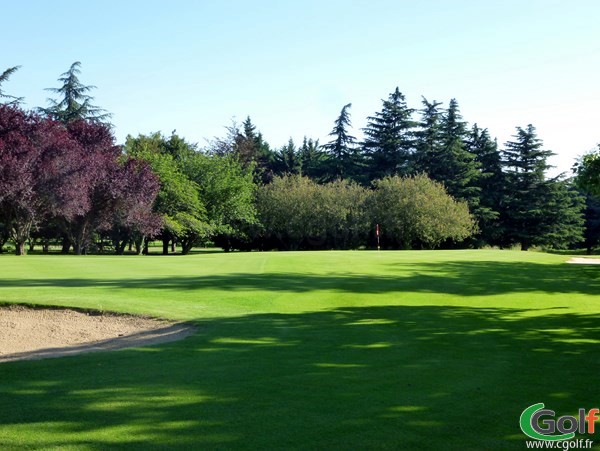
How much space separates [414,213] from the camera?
56281mm

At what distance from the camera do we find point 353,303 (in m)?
16.0

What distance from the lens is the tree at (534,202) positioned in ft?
232

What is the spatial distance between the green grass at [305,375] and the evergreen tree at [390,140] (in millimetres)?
57470

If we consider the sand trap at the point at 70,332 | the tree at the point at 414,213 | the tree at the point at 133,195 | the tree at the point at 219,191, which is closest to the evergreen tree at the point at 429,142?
the tree at the point at 414,213

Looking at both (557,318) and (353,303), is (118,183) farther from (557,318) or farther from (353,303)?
(557,318)

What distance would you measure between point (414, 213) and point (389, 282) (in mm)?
36320

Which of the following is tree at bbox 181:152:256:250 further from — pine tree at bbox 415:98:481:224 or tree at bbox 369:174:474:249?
pine tree at bbox 415:98:481:224

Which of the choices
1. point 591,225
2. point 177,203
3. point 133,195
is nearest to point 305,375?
point 133,195

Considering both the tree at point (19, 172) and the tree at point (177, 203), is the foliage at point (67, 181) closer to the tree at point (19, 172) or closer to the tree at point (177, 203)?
the tree at point (19, 172)

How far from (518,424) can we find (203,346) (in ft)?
17.7

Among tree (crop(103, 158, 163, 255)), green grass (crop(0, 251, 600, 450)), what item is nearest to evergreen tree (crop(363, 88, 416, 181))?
tree (crop(103, 158, 163, 255))

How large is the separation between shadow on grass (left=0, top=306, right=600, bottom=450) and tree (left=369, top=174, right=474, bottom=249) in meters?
45.7

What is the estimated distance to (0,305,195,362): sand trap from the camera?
388 inches

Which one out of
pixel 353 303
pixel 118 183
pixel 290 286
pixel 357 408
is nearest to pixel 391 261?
pixel 290 286
